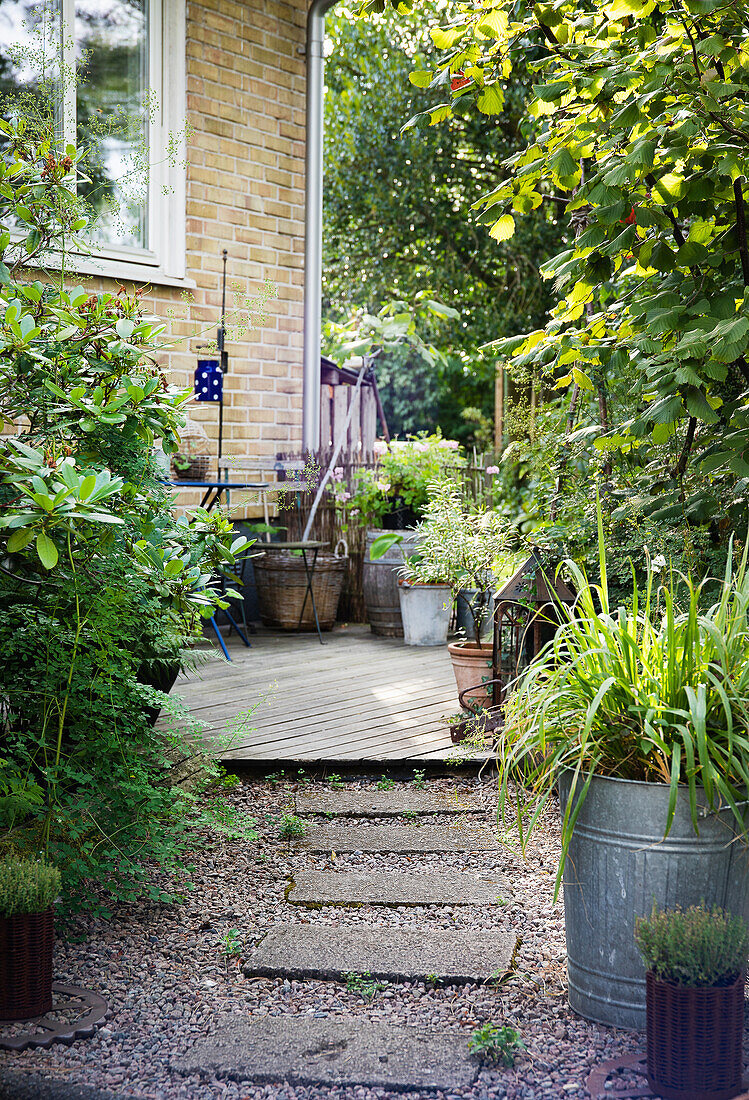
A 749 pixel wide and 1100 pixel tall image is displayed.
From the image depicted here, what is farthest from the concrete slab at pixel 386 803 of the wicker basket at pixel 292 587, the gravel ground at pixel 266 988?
the wicker basket at pixel 292 587

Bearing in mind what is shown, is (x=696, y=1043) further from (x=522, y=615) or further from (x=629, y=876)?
(x=522, y=615)

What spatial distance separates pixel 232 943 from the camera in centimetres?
237

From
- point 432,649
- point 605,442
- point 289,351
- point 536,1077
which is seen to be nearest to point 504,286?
point 289,351

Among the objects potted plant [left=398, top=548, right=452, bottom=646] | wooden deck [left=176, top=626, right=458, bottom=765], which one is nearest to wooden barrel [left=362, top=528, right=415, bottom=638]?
potted plant [left=398, top=548, right=452, bottom=646]

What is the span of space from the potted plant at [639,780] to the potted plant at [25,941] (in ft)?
3.24

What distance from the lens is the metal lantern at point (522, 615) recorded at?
11.9ft

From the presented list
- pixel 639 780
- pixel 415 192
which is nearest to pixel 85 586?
pixel 639 780

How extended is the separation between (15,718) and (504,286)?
8963 mm

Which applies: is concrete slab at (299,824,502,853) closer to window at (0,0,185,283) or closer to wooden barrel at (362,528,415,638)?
window at (0,0,185,283)

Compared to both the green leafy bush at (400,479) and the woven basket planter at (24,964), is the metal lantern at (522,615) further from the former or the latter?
the green leafy bush at (400,479)

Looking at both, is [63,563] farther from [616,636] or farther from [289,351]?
[289,351]

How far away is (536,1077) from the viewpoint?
5.96 ft

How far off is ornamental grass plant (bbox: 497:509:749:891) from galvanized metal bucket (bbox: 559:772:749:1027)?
0.12 ft

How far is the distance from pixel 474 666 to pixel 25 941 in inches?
94.6
